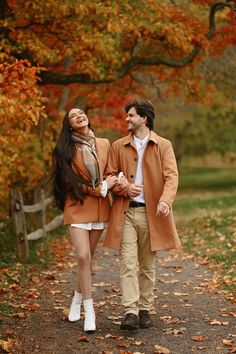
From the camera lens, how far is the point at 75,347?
6508 millimetres

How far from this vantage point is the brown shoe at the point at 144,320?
281 inches

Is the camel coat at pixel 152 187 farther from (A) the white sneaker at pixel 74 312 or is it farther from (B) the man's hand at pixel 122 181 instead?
(A) the white sneaker at pixel 74 312

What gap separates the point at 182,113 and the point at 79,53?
1658 cm

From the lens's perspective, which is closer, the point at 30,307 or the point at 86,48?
the point at 30,307

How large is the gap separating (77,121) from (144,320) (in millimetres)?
2168

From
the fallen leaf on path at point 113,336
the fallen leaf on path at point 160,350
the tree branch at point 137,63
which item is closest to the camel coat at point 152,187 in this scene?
Answer: the fallen leaf on path at point 113,336

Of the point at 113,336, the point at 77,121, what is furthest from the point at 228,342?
the point at 77,121

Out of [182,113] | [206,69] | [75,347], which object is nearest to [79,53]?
[206,69]

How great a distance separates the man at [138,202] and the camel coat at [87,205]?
0.13m

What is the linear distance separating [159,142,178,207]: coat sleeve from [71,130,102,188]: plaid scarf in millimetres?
666

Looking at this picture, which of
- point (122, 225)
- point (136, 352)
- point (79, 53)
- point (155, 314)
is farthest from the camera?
point (79, 53)

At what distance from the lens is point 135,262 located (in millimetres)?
6980

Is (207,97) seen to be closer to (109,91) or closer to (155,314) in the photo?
(109,91)

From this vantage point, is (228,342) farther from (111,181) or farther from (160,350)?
(111,181)
